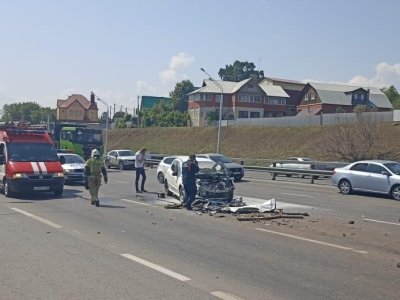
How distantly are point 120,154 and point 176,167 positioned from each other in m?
24.3

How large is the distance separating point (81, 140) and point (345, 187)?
25.3 meters

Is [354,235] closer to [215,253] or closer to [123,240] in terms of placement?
[215,253]

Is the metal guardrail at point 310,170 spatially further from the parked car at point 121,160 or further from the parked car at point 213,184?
the parked car at point 213,184

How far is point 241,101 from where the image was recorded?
94875 mm

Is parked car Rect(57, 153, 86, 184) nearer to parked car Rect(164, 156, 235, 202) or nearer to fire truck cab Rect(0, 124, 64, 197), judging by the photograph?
fire truck cab Rect(0, 124, 64, 197)

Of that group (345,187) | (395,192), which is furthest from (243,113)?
(395,192)

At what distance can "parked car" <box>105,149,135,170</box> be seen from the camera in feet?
136

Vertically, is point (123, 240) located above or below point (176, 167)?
below

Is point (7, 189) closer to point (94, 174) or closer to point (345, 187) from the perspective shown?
point (94, 174)

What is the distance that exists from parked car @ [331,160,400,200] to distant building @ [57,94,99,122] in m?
125

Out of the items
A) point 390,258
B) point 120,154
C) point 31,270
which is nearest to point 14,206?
point 31,270

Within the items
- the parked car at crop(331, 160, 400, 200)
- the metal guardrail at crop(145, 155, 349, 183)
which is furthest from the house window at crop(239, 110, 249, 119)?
the parked car at crop(331, 160, 400, 200)

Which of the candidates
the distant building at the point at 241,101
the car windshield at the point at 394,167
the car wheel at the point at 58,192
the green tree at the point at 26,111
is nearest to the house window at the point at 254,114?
the distant building at the point at 241,101

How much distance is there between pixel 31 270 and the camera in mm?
7973
